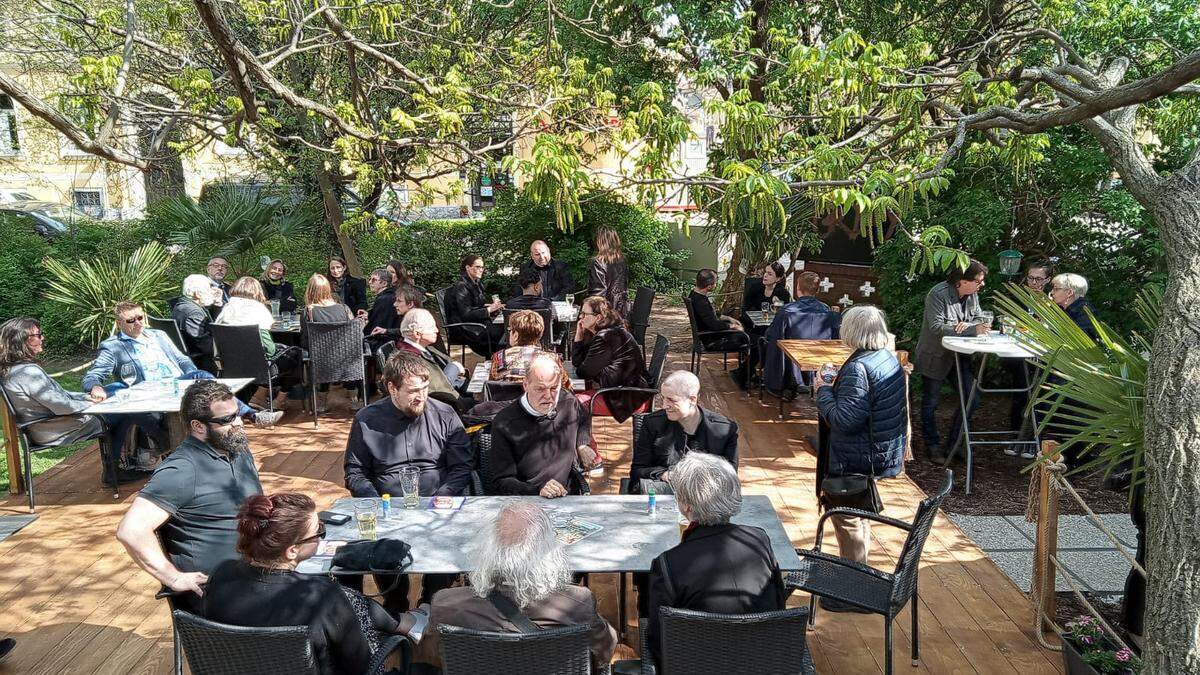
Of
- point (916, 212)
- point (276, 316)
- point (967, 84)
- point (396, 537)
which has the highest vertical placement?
point (967, 84)

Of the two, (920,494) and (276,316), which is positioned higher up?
(276,316)

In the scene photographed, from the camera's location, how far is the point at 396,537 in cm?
346

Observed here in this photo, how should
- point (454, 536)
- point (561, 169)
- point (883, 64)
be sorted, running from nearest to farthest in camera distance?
point (454, 536) < point (561, 169) < point (883, 64)

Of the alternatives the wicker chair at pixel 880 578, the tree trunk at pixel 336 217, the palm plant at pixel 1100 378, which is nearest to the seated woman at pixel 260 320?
the tree trunk at pixel 336 217

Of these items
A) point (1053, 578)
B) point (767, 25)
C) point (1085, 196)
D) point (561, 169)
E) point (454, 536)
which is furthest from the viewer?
point (767, 25)

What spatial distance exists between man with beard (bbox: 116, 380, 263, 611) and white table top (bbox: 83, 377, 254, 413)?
1726 millimetres

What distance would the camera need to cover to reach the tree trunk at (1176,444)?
239cm

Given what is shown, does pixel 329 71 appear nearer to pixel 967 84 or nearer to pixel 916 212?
pixel 916 212

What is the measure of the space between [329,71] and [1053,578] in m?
10.6

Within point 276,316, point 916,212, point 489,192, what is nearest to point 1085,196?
point 916,212

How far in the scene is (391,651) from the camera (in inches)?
113

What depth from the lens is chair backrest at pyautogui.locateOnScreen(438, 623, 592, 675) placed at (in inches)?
97.1

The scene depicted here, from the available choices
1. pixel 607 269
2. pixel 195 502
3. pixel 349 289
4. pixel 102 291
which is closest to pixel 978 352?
pixel 607 269

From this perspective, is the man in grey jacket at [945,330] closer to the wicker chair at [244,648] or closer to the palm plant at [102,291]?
the wicker chair at [244,648]
